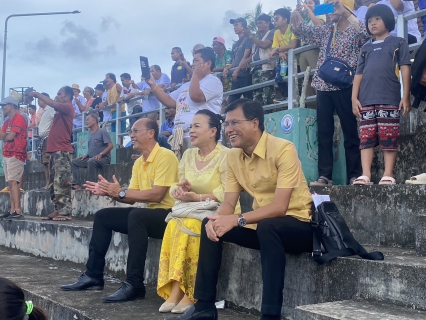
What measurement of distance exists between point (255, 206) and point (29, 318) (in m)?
1.92

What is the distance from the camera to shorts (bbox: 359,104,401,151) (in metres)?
4.45

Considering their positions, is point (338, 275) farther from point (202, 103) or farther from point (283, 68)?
point (283, 68)

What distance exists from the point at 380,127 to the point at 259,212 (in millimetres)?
1548

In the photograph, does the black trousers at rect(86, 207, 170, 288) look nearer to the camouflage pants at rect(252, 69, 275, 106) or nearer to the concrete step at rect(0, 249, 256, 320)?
the concrete step at rect(0, 249, 256, 320)

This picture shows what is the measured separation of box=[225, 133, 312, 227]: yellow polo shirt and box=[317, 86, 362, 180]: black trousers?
4.65 feet

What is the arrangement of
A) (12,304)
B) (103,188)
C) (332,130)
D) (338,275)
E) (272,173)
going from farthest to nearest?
(332,130) < (103,188) < (272,173) < (338,275) < (12,304)

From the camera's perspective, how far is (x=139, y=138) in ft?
16.4

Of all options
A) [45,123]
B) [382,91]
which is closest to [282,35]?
[382,91]

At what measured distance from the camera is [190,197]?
4.14 m

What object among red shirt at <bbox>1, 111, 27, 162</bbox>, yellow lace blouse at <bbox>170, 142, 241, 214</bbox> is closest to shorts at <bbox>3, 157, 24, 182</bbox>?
red shirt at <bbox>1, 111, 27, 162</bbox>

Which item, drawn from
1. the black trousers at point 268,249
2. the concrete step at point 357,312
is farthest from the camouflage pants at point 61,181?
the concrete step at point 357,312

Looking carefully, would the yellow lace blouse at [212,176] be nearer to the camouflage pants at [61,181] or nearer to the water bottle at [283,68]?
the water bottle at [283,68]

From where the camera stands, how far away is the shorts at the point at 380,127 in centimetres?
445

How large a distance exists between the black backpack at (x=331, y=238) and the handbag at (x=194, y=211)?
0.79 m
